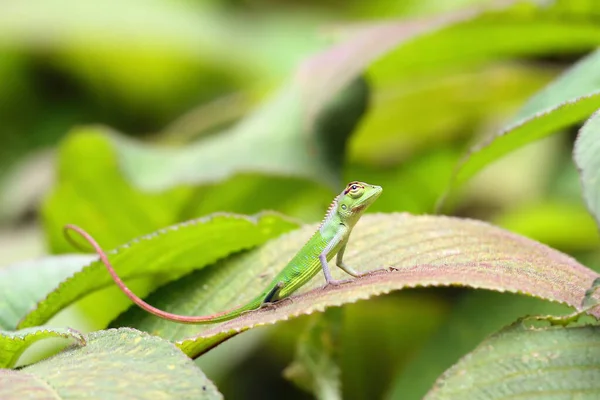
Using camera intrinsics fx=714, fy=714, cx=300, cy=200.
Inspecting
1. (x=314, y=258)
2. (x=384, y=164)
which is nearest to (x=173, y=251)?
(x=314, y=258)

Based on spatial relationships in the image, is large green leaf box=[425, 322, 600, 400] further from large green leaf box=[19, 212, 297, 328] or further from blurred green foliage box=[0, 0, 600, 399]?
large green leaf box=[19, 212, 297, 328]

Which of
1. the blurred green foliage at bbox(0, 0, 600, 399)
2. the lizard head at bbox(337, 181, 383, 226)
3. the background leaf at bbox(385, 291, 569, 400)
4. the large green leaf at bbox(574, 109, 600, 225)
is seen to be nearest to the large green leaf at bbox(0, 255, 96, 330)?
the blurred green foliage at bbox(0, 0, 600, 399)

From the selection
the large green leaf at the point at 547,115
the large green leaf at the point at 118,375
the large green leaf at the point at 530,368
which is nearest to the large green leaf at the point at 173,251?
the large green leaf at the point at 118,375

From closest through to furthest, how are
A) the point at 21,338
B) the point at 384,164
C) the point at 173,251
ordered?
the point at 21,338 → the point at 173,251 → the point at 384,164

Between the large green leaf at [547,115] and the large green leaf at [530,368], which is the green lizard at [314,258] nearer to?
the large green leaf at [547,115]

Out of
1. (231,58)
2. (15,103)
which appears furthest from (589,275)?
(15,103)

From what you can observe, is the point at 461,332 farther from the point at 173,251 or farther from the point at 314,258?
the point at 173,251

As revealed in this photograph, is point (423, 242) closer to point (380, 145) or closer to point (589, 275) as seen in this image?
point (589, 275)
